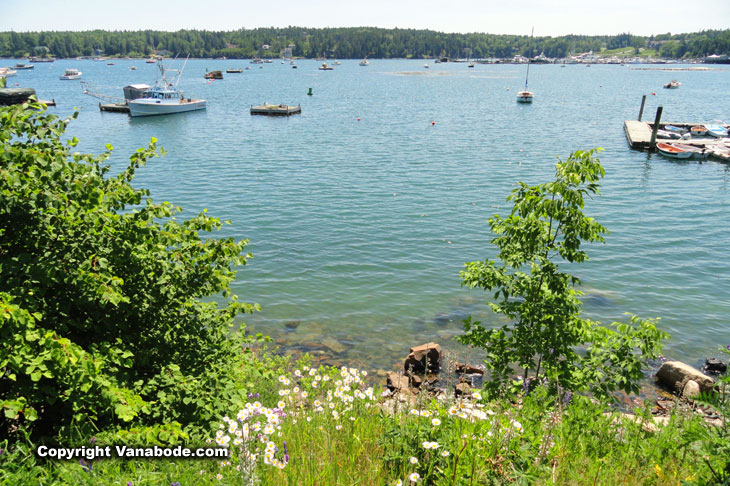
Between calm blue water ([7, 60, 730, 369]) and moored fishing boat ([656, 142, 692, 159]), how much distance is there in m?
0.84

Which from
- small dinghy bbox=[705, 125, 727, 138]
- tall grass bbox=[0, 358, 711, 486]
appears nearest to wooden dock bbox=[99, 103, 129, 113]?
tall grass bbox=[0, 358, 711, 486]

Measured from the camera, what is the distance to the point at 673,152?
139 feet

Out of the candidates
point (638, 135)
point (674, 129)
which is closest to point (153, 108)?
point (638, 135)

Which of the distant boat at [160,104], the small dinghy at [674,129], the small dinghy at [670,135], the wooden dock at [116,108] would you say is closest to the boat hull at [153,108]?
the distant boat at [160,104]

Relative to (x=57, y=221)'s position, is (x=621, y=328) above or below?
below

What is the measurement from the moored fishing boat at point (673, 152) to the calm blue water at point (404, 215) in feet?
2.77

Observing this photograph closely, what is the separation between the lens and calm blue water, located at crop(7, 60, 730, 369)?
1708 centimetres

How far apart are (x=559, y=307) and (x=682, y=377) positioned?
8.57 m

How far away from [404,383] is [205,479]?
8072 mm

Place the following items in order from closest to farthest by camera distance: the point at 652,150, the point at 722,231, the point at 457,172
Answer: the point at 722,231
the point at 457,172
the point at 652,150

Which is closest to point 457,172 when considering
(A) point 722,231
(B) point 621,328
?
(A) point 722,231

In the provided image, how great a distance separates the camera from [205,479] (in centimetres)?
455

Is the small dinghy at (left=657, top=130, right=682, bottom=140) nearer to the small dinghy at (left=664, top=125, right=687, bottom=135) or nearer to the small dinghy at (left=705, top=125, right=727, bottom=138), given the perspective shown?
the small dinghy at (left=664, top=125, right=687, bottom=135)

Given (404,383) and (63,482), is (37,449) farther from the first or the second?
(404,383)
